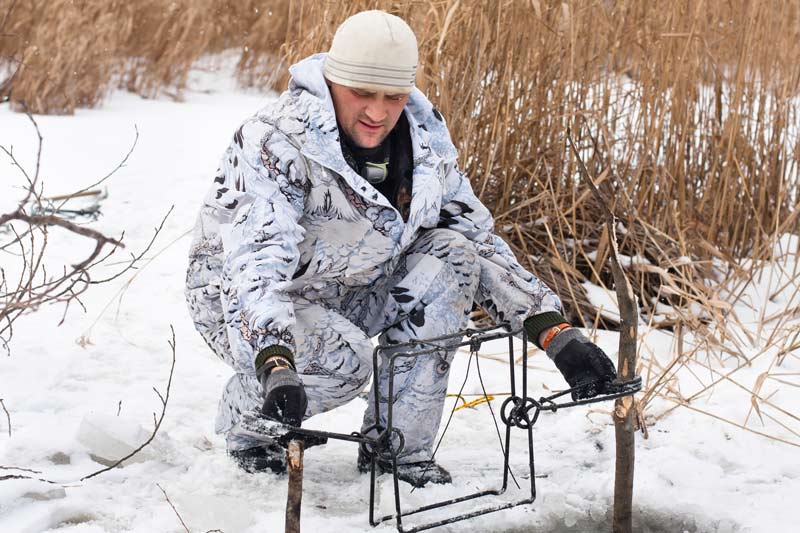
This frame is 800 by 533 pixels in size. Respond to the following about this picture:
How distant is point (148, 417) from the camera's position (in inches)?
97.8

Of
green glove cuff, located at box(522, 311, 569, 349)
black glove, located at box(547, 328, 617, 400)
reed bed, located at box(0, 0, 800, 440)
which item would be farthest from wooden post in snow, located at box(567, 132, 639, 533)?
reed bed, located at box(0, 0, 800, 440)

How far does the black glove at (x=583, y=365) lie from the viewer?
73.1 inches

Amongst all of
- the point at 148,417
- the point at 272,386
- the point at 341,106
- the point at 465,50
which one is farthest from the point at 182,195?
the point at 272,386

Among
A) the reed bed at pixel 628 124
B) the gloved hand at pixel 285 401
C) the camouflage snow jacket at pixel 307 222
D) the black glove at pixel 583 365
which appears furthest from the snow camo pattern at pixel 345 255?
the reed bed at pixel 628 124

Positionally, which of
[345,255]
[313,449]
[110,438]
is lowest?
[313,449]

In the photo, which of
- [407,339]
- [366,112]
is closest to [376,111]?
[366,112]

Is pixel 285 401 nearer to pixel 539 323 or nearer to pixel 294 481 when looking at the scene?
pixel 294 481

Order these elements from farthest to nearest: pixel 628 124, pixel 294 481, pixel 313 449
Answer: pixel 628 124 < pixel 313 449 < pixel 294 481

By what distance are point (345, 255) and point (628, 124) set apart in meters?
1.61

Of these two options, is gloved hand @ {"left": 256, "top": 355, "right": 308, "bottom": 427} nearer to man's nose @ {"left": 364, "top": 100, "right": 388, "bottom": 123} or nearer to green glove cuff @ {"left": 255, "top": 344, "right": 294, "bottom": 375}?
green glove cuff @ {"left": 255, "top": 344, "right": 294, "bottom": 375}

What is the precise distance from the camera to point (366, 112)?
2053mm

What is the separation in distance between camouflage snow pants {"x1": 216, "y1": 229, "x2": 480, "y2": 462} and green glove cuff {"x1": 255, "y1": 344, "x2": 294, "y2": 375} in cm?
40

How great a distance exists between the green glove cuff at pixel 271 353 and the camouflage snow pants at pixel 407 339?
405mm

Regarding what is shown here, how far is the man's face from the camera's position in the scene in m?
2.05
